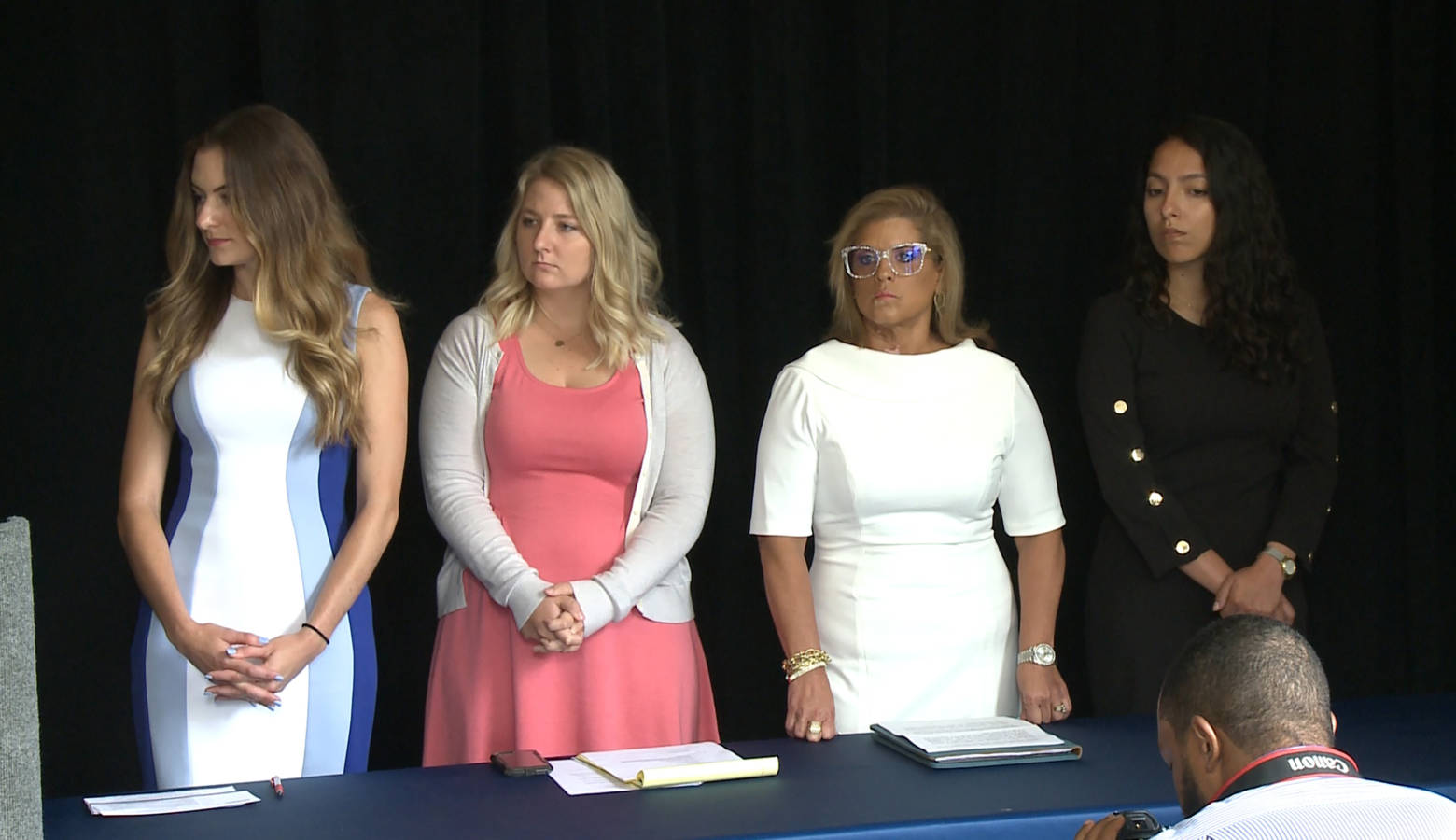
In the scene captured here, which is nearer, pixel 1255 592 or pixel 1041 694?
pixel 1041 694

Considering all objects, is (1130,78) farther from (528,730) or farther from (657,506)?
(528,730)

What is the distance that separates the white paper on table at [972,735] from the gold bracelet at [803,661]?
1.23 feet

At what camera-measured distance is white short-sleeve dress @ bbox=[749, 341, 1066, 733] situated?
9.71ft

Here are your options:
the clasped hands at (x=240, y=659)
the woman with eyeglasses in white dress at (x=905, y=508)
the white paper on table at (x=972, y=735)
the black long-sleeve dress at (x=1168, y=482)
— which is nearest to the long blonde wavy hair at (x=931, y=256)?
the woman with eyeglasses in white dress at (x=905, y=508)

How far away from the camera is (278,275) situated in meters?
2.77

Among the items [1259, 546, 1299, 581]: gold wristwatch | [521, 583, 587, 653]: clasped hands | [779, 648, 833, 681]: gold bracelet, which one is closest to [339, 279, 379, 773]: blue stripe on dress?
[521, 583, 587, 653]: clasped hands

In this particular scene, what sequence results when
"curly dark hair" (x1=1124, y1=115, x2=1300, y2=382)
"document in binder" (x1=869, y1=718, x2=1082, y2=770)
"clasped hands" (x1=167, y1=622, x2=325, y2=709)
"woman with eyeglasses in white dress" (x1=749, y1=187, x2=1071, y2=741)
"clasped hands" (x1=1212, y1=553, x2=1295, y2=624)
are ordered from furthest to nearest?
1. "curly dark hair" (x1=1124, y1=115, x2=1300, y2=382)
2. "clasped hands" (x1=1212, y1=553, x2=1295, y2=624)
3. "woman with eyeglasses in white dress" (x1=749, y1=187, x2=1071, y2=741)
4. "clasped hands" (x1=167, y1=622, x2=325, y2=709)
5. "document in binder" (x1=869, y1=718, x2=1082, y2=770)

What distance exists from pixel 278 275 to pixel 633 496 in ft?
2.54

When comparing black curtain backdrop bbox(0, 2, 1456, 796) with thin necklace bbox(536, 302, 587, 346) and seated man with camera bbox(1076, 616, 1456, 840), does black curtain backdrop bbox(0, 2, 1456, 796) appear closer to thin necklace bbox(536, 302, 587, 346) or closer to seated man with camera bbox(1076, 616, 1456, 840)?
thin necklace bbox(536, 302, 587, 346)

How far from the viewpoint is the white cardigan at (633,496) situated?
284cm

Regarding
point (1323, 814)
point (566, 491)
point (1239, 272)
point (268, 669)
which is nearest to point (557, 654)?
point (566, 491)

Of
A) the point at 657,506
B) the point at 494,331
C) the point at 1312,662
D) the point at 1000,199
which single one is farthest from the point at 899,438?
the point at 1312,662

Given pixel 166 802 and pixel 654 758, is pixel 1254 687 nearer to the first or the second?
pixel 654 758

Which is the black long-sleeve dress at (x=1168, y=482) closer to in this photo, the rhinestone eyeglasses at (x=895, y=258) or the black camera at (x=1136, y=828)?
the rhinestone eyeglasses at (x=895, y=258)
